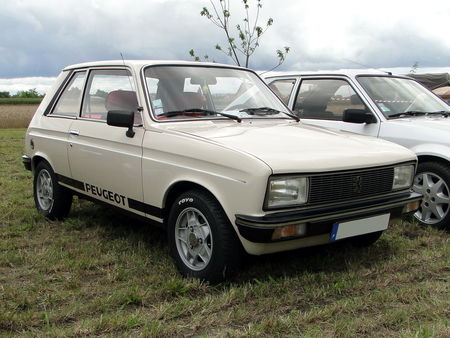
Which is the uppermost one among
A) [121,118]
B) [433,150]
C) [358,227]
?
[121,118]

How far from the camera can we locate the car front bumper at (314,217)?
3.01m

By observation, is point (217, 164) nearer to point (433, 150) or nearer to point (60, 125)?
point (60, 125)

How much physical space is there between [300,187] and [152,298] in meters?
1.24

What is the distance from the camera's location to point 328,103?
589 centimetres

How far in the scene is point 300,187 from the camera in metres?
3.13

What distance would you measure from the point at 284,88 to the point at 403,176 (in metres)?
2.87

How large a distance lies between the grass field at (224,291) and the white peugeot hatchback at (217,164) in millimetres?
312

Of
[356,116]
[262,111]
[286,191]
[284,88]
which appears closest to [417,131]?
[356,116]

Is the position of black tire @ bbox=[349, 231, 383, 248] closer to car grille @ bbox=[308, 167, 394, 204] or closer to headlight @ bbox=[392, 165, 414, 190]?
headlight @ bbox=[392, 165, 414, 190]

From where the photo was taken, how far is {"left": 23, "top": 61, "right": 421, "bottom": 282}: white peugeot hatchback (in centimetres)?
311

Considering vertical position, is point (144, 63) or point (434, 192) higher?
point (144, 63)

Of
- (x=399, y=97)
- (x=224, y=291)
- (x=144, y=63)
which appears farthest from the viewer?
(x=399, y=97)

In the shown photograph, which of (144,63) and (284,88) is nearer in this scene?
(144,63)

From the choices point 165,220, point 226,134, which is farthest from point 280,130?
point 165,220
